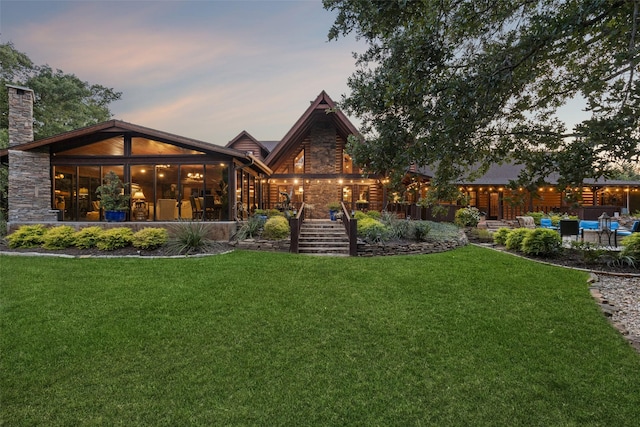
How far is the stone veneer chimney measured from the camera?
39.3ft

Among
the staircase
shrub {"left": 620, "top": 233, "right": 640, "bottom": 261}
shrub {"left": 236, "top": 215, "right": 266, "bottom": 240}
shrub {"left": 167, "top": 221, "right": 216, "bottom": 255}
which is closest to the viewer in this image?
shrub {"left": 620, "top": 233, "right": 640, "bottom": 261}

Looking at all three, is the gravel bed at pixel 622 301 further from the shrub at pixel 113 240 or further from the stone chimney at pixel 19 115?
the stone chimney at pixel 19 115

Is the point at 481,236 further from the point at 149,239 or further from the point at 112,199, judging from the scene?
the point at 112,199

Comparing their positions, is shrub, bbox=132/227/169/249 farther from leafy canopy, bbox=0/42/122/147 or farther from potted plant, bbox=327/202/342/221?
leafy canopy, bbox=0/42/122/147

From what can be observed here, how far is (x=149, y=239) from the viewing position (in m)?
9.93

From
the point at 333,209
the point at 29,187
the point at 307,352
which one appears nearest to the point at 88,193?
the point at 29,187

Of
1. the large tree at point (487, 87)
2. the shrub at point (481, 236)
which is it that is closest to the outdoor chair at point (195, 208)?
the large tree at point (487, 87)

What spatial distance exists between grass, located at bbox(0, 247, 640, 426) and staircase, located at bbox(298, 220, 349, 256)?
3.03 meters

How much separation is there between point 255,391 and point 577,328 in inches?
197

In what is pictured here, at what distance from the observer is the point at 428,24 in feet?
11.2

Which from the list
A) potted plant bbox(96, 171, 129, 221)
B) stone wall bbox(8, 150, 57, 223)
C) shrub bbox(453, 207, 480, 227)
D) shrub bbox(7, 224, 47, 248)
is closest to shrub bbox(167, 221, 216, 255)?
potted plant bbox(96, 171, 129, 221)

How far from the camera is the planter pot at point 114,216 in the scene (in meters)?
11.5

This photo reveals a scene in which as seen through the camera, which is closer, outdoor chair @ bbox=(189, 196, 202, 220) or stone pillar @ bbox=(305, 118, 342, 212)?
outdoor chair @ bbox=(189, 196, 202, 220)

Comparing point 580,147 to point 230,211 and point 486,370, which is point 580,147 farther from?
point 230,211
